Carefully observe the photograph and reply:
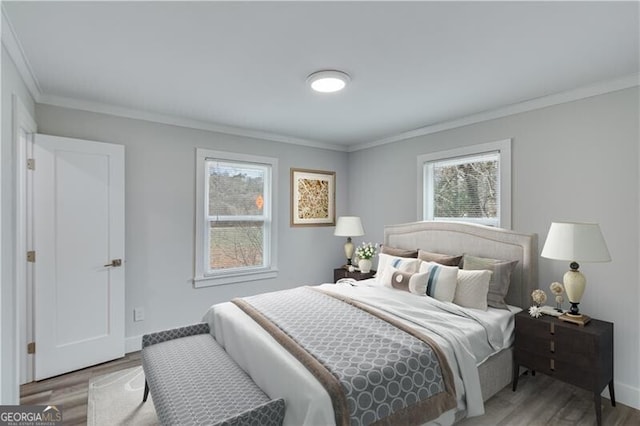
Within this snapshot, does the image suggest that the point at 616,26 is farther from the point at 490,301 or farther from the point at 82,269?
the point at 82,269

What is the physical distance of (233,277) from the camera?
4.09 meters

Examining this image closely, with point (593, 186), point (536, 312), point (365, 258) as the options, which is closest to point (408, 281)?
point (536, 312)

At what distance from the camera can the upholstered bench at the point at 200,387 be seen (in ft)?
5.21

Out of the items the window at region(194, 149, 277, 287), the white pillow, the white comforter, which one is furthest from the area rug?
the white pillow

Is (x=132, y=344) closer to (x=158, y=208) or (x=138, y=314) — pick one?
(x=138, y=314)

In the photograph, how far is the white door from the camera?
282 cm

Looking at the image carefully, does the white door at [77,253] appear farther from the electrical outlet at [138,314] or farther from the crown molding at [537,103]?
the crown molding at [537,103]

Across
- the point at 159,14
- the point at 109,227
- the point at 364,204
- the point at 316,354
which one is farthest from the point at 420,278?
the point at 109,227

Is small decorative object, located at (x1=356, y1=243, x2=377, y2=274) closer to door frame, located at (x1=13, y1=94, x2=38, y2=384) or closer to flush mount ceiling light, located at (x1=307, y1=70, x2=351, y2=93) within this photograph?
flush mount ceiling light, located at (x1=307, y1=70, x2=351, y2=93)

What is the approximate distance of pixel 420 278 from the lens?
3006mm

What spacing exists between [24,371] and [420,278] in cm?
352

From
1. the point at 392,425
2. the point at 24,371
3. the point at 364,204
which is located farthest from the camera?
the point at 364,204

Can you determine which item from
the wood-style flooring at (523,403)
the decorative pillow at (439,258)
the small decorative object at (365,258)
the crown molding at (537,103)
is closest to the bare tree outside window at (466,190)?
the crown molding at (537,103)

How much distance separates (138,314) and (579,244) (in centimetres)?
402
